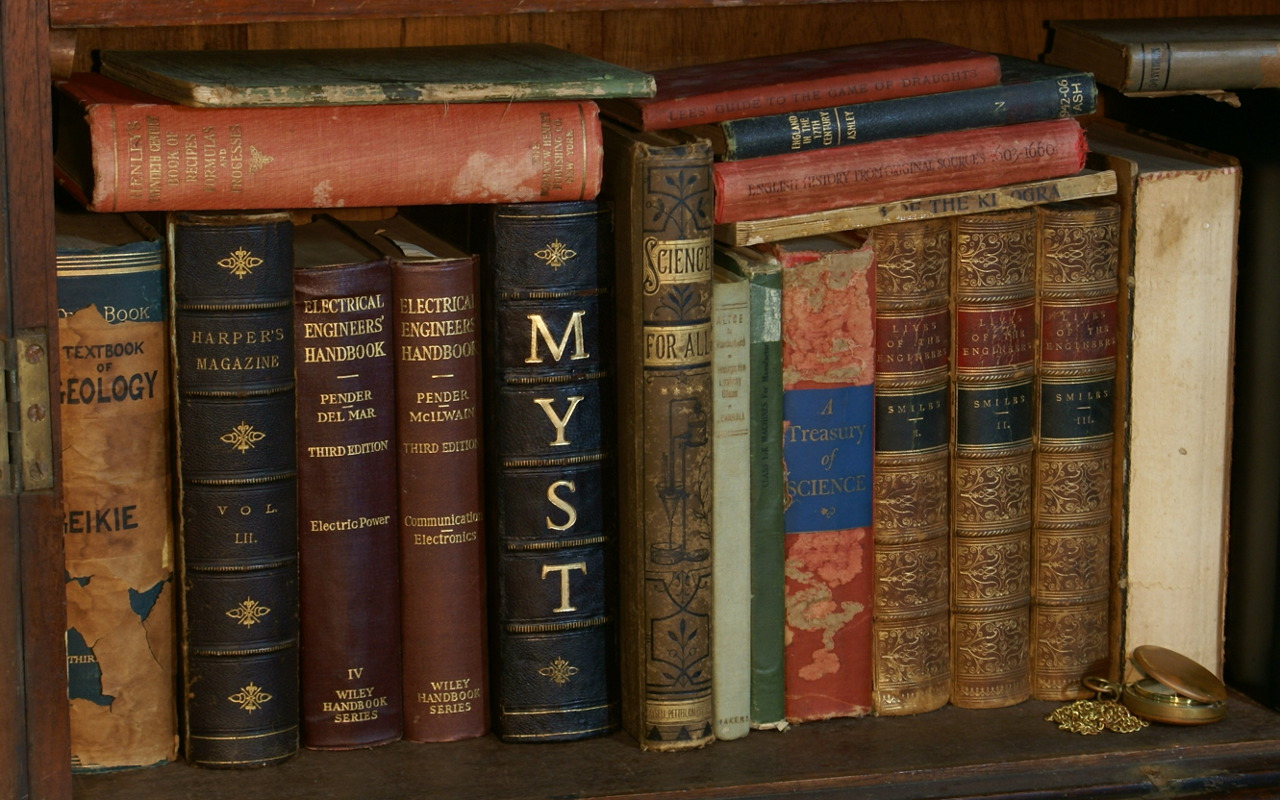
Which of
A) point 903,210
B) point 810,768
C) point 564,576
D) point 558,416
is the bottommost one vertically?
point 810,768

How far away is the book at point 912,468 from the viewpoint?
120 centimetres

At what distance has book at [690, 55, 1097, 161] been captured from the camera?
3.88 feet

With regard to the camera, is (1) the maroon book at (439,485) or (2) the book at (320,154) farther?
(1) the maroon book at (439,485)

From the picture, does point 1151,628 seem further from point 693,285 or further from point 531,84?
point 531,84

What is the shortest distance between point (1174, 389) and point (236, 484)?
0.62m

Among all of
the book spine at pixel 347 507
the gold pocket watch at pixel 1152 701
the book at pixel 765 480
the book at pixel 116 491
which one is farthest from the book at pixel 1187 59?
the book at pixel 116 491

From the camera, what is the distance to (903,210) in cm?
119

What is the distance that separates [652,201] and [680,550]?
0.22 metres

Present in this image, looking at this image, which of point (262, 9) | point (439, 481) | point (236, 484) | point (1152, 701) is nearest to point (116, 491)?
point (236, 484)

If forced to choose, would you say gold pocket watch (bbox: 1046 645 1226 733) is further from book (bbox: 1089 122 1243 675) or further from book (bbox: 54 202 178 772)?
book (bbox: 54 202 178 772)

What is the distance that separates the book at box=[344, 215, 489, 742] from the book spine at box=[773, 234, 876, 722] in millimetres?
201

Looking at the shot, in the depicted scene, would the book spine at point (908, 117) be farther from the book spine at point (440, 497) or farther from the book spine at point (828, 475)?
the book spine at point (440, 497)

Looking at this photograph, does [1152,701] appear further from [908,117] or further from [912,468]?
[908,117]

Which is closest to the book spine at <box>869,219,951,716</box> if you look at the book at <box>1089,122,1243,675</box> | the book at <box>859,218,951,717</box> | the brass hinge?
the book at <box>859,218,951,717</box>
